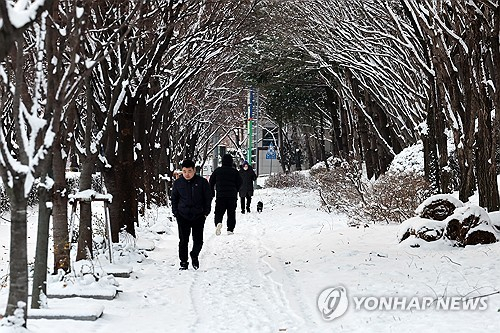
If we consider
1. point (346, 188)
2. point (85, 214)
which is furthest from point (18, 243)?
point (346, 188)

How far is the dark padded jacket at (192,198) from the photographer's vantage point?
422 inches

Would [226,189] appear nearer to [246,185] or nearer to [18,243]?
[246,185]

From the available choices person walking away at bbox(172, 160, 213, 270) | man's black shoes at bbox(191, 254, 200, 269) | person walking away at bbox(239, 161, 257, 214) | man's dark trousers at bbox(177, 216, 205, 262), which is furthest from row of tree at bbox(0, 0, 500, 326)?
person walking away at bbox(239, 161, 257, 214)

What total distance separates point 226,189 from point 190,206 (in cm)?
A: 505

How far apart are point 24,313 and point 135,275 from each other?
4.20m

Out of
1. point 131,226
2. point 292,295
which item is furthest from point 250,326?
point 131,226

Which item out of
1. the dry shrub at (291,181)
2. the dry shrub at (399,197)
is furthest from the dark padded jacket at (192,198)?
the dry shrub at (291,181)

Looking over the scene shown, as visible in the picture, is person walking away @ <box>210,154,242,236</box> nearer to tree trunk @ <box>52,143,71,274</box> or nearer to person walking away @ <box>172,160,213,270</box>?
person walking away @ <box>172,160,213,270</box>

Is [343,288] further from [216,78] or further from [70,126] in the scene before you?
[216,78]

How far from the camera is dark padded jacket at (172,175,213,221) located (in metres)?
10.7

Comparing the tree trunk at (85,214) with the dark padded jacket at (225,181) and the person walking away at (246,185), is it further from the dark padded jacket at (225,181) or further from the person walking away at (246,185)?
the person walking away at (246,185)

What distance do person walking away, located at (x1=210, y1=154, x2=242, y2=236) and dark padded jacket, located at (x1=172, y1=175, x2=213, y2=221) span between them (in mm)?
4776

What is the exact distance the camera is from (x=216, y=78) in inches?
1108

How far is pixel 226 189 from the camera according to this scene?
15766 millimetres
